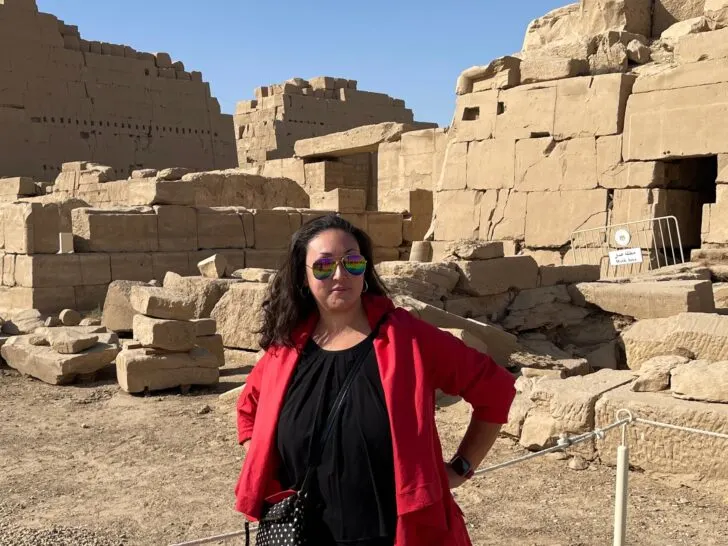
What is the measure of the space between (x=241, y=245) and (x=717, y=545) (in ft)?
32.5

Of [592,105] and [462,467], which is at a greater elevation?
[592,105]

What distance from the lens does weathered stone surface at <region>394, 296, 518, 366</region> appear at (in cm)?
720

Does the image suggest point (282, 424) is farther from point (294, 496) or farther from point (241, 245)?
point (241, 245)

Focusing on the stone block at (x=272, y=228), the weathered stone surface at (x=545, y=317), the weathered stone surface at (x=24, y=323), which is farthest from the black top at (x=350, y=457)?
the stone block at (x=272, y=228)

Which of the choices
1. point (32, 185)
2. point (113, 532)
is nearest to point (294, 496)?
point (113, 532)

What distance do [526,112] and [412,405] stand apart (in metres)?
11.3

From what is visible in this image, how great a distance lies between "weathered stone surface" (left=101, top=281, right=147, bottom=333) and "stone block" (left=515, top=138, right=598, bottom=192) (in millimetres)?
6580

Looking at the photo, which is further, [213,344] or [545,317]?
[545,317]

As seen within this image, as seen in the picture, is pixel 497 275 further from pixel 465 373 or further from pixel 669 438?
pixel 465 373

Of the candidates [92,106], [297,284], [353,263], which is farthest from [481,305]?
[92,106]

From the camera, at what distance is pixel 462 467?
7.76ft

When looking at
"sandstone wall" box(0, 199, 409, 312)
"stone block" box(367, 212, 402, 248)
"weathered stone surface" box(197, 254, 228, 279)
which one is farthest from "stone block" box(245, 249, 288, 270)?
"weathered stone surface" box(197, 254, 228, 279)

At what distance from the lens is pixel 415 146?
16.5m

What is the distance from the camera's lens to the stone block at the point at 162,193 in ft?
39.2
